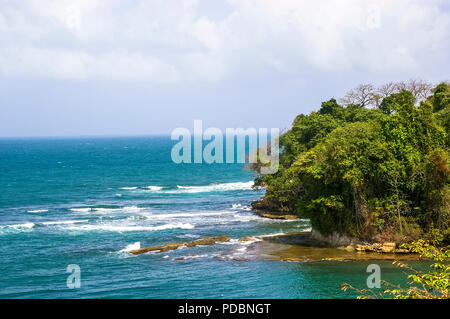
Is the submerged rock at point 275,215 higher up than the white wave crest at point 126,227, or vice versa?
the submerged rock at point 275,215

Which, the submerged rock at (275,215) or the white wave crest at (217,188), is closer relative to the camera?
the submerged rock at (275,215)

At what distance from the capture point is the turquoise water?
28.7 metres

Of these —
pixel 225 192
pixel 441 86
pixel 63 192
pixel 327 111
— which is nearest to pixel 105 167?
pixel 63 192

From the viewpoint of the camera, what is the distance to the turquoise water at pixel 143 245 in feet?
94.2

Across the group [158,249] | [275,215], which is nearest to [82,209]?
[275,215]

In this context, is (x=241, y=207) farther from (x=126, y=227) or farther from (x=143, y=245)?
(x=143, y=245)

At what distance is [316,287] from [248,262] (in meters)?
5.70

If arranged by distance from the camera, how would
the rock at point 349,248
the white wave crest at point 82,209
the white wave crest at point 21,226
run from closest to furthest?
the rock at point 349,248 < the white wave crest at point 21,226 < the white wave crest at point 82,209

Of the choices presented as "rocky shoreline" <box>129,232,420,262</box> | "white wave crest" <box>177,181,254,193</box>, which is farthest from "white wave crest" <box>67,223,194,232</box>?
"white wave crest" <box>177,181,254,193</box>

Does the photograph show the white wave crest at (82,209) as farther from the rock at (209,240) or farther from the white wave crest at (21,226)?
the rock at (209,240)

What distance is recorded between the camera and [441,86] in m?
55.5

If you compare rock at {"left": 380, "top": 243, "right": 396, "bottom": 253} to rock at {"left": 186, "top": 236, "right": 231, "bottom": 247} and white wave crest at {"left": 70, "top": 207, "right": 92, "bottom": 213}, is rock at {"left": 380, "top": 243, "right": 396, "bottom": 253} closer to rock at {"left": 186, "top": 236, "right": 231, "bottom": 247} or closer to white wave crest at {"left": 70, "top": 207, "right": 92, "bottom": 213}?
rock at {"left": 186, "top": 236, "right": 231, "bottom": 247}

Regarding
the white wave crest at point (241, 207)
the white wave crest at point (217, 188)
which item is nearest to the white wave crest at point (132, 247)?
the white wave crest at point (241, 207)

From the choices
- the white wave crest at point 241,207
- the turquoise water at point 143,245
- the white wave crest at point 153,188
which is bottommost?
the turquoise water at point 143,245
